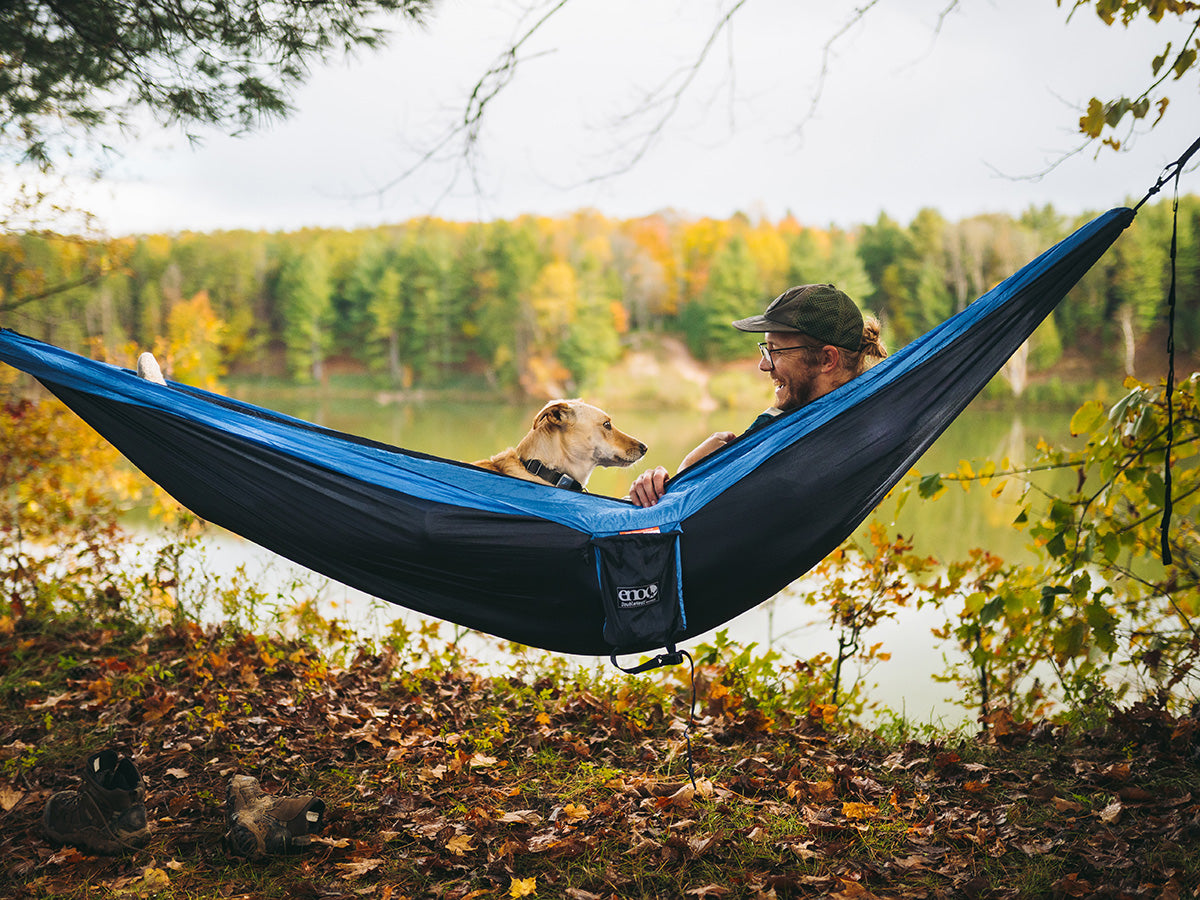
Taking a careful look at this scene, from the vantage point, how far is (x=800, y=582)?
3889 mm

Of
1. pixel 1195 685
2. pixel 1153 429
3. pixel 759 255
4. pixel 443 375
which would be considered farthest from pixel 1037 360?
pixel 1153 429

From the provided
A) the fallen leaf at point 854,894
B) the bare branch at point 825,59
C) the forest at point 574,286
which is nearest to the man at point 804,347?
the fallen leaf at point 854,894

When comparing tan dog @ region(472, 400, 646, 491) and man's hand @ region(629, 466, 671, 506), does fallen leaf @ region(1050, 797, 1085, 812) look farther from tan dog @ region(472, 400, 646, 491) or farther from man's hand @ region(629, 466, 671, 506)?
tan dog @ region(472, 400, 646, 491)

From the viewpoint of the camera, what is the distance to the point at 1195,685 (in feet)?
12.3

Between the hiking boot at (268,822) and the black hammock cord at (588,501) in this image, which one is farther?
the hiking boot at (268,822)

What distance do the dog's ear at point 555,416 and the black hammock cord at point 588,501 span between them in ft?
1.85

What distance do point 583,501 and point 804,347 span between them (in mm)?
728

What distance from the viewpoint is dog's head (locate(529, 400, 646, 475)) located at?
271 centimetres

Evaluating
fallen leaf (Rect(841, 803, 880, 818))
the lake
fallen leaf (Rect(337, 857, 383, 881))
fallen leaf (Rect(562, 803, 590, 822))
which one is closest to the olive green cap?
the lake

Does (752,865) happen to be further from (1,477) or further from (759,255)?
(759,255)

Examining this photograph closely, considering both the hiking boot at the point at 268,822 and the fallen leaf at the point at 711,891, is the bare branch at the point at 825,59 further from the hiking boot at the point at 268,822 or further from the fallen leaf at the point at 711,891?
the hiking boot at the point at 268,822

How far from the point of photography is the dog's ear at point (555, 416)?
269 centimetres

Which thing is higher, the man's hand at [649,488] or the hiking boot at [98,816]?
the man's hand at [649,488]

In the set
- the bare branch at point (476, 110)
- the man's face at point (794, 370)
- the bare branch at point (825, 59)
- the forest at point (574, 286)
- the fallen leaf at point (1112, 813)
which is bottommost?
the fallen leaf at point (1112, 813)
